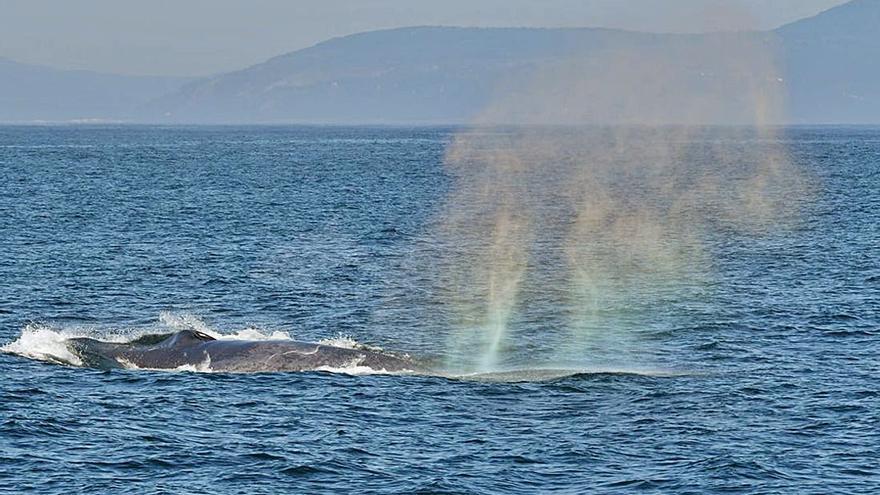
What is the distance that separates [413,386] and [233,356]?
6.51m

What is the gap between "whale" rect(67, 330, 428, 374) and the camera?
142 feet

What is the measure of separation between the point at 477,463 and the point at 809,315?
86.1 feet

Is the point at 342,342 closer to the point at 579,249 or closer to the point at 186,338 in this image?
the point at 186,338

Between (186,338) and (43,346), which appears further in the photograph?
(43,346)

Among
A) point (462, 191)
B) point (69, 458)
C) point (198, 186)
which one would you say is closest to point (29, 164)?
point (198, 186)

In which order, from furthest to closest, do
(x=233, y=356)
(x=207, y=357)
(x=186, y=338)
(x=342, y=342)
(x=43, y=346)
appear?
(x=342, y=342)
(x=43, y=346)
(x=186, y=338)
(x=233, y=356)
(x=207, y=357)

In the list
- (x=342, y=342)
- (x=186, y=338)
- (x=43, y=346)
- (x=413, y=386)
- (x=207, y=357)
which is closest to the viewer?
(x=413, y=386)

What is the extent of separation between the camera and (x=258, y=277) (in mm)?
66188

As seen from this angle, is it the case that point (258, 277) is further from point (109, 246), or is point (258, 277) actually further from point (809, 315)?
point (809, 315)

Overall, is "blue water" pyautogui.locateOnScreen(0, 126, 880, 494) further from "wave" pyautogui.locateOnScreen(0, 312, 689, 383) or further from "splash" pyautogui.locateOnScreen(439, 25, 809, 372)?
"splash" pyautogui.locateOnScreen(439, 25, 809, 372)

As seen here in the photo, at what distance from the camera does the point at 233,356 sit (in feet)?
143

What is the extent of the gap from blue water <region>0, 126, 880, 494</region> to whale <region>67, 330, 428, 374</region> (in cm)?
112

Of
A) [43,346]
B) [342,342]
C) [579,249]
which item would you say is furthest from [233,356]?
[579,249]

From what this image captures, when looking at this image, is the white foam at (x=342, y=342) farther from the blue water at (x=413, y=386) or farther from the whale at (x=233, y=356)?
the whale at (x=233, y=356)
